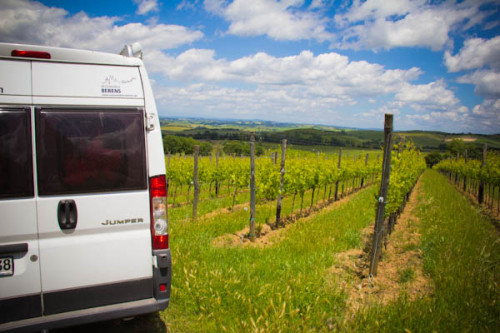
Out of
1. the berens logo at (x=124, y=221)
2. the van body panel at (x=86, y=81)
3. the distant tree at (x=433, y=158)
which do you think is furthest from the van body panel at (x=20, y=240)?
the distant tree at (x=433, y=158)

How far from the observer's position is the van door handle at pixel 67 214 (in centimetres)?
253

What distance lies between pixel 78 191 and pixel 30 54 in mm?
1299

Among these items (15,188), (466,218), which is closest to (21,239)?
(15,188)

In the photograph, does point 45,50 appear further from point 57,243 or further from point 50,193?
point 57,243

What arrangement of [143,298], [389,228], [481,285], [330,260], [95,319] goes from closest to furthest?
1. [95,319]
2. [143,298]
3. [481,285]
4. [330,260]
5. [389,228]

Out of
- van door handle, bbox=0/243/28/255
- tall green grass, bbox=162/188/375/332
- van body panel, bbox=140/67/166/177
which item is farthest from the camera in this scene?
tall green grass, bbox=162/188/375/332

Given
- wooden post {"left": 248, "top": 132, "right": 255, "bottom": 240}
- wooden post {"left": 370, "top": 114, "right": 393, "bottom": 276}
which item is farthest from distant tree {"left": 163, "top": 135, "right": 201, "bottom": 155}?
wooden post {"left": 370, "top": 114, "right": 393, "bottom": 276}

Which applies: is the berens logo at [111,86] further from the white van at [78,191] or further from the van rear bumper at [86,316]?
the van rear bumper at [86,316]

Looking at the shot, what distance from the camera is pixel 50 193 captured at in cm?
251

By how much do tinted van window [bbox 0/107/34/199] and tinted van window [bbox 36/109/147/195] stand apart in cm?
8

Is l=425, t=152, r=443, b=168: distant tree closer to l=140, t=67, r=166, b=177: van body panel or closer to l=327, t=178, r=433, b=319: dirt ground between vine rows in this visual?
l=327, t=178, r=433, b=319: dirt ground between vine rows

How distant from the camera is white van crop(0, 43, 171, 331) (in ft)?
8.00

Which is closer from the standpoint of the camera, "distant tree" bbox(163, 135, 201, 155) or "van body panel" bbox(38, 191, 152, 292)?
"van body panel" bbox(38, 191, 152, 292)

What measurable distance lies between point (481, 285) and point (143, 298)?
4.37 meters
